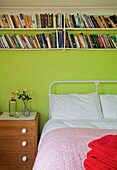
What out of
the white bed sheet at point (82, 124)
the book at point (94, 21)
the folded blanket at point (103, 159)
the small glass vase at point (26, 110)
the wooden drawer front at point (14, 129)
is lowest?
the wooden drawer front at point (14, 129)

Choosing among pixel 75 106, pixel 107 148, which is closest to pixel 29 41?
pixel 75 106

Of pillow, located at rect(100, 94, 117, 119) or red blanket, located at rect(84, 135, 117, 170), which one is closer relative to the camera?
red blanket, located at rect(84, 135, 117, 170)

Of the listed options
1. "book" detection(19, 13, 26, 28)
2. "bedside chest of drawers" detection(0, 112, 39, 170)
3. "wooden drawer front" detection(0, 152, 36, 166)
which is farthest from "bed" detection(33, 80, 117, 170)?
"book" detection(19, 13, 26, 28)

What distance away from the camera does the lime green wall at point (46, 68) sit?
2.70 m

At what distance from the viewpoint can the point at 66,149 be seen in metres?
1.44

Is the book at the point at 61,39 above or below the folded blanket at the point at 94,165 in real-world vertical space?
above

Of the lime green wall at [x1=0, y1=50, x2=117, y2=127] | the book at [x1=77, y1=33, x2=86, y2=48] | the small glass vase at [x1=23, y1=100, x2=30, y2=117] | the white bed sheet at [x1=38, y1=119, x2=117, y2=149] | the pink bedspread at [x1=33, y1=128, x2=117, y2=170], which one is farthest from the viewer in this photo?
the lime green wall at [x1=0, y1=50, x2=117, y2=127]

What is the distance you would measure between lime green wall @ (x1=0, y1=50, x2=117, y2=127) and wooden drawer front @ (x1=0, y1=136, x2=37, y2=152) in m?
0.57

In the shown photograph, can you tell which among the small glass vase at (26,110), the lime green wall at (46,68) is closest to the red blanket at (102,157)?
the small glass vase at (26,110)

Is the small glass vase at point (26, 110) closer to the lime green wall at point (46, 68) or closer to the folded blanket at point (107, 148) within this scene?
the lime green wall at point (46, 68)

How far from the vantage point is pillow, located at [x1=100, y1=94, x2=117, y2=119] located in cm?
240

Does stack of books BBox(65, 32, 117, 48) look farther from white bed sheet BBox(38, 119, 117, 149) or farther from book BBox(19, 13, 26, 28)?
white bed sheet BBox(38, 119, 117, 149)

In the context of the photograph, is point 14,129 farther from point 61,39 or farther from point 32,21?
point 32,21

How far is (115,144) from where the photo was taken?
123 cm
